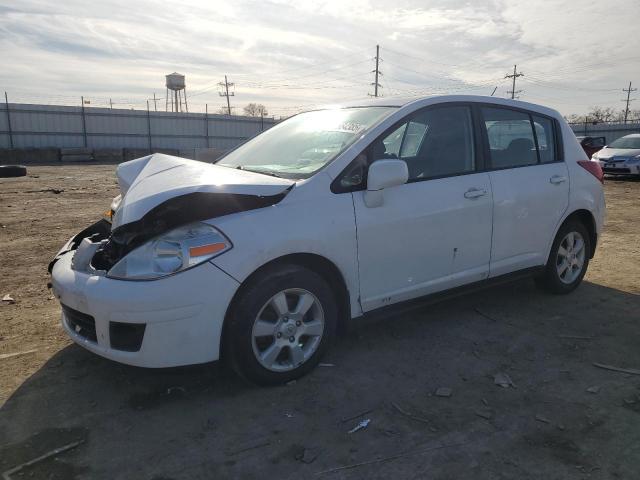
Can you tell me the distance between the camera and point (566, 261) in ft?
15.7

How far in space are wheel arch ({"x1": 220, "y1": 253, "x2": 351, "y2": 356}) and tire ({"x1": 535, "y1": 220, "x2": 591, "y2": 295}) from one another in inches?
90.1

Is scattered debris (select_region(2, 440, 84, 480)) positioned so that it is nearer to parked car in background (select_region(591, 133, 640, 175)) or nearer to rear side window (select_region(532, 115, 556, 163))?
rear side window (select_region(532, 115, 556, 163))

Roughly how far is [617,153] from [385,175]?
17.1 m

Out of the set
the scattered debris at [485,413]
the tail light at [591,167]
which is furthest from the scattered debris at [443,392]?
the tail light at [591,167]

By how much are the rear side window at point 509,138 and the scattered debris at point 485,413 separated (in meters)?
1.96

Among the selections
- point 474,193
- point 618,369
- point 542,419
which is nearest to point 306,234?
point 474,193

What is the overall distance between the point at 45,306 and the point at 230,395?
2235 mm

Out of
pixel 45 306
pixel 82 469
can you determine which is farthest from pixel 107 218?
pixel 82 469

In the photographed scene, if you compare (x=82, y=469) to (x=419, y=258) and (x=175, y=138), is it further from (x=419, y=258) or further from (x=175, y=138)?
(x=175, y=138)

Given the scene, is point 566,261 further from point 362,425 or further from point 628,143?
point 628,143

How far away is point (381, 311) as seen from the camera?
3.43m

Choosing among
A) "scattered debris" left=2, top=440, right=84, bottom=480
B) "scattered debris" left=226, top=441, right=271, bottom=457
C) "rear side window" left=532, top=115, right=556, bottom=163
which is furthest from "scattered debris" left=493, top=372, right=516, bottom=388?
"scattered debris" left=2, top=440, right=84, bottom=480

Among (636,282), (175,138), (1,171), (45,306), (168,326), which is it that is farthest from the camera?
(175,138)

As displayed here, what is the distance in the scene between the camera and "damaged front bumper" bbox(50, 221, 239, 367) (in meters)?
2.63
